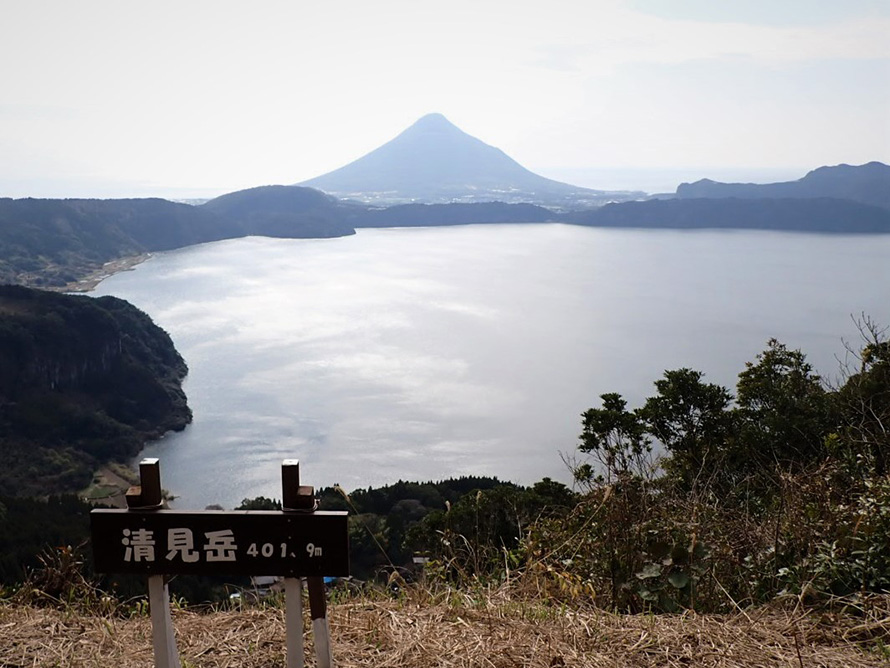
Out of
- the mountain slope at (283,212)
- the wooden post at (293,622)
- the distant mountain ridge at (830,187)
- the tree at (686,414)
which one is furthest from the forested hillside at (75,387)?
the distant mountain ridge at (830,187)

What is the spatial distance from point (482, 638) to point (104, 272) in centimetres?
7159

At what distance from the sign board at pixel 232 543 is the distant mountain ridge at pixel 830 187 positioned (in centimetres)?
9408

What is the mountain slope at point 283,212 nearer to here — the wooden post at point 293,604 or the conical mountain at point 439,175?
the conical mountain at point 439,175

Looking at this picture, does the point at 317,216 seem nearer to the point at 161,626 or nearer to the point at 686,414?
the point at 686,414

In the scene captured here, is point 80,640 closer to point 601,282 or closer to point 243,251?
point 601,282

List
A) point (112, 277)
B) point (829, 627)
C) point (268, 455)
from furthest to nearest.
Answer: point (112, 277)
point (268, 455)
point (829, 627)

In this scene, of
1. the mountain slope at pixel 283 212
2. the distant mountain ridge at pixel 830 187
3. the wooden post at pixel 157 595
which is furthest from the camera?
the mountain slope at pixel 283 212

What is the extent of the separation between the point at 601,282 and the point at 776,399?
49.8 meters

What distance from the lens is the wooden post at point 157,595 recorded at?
144 centimetres

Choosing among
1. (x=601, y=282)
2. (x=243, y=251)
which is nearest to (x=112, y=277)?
(x=243, y=251)

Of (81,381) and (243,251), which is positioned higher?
(243,251)

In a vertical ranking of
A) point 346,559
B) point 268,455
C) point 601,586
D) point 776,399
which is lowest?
point 268,455

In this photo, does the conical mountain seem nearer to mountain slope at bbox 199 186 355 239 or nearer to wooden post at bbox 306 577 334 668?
mountain slope at bbox 199 186 355 239

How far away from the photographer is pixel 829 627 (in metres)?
1.59
